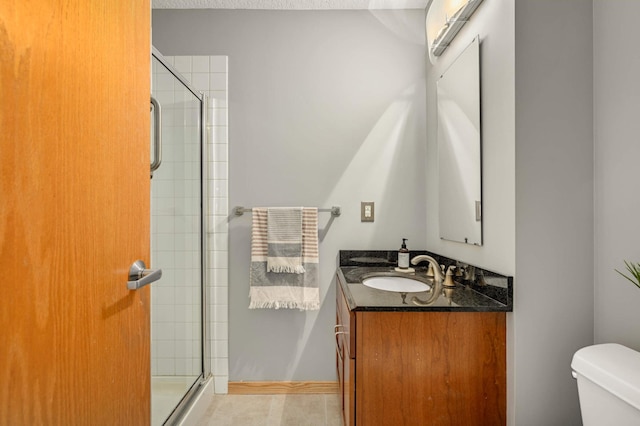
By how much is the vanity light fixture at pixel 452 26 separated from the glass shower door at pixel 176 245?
1.35m

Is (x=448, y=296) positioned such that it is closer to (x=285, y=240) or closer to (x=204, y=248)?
(x=285, y=240)

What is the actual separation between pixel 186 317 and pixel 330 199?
1.07 m

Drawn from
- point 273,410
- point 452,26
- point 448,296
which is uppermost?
point 452,26

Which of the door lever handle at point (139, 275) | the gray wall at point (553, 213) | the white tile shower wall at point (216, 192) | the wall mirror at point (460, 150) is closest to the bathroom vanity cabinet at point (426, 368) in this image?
the gray wall at point (553, 213)

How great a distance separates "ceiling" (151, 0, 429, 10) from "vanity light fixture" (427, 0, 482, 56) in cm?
46

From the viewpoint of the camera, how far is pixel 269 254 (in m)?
2.16

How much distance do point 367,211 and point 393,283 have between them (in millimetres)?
508

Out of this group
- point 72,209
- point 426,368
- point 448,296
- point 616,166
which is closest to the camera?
point 72,209

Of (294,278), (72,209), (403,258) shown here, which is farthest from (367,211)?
(72,209)

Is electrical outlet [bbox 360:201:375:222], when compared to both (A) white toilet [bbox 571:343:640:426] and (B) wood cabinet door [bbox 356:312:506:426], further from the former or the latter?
(A) white toilet [bbox 571:343:640:426]

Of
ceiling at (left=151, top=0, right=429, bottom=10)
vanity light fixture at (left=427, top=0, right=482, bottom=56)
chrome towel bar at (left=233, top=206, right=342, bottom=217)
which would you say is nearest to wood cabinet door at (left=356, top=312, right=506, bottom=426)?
chrome towel bar at (left=233, top=206, right=342, bottom=217)

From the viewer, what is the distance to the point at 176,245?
192cm

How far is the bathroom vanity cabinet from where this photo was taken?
53.1 inches

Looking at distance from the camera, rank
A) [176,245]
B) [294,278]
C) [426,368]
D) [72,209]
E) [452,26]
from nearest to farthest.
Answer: [72,209], [426,368], [452,26], [176,245], [294,278]
